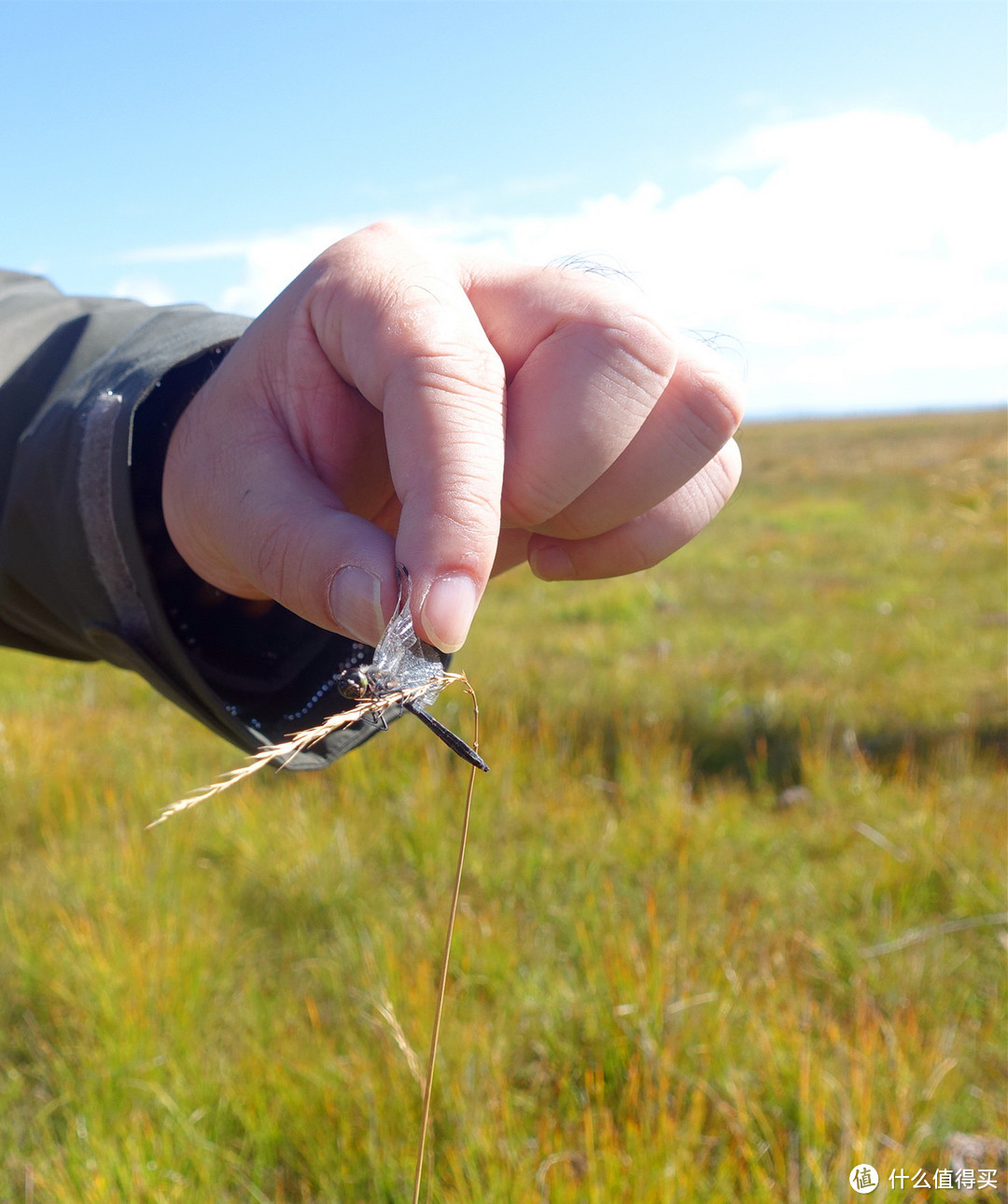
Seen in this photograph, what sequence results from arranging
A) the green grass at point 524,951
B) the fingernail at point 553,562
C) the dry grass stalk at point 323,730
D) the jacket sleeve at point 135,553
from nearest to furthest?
1. the dry grass stalk at point 323,730
2. the jacket sleeve at point 135,553
3. the fingernail at point 553,562
4. the green grass at point 524,951

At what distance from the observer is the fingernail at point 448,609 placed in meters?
1.06

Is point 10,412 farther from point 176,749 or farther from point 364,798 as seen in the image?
point 176,749

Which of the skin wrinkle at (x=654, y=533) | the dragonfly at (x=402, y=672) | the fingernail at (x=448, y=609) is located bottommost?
the skin wrinkle at (x=654, y=533)

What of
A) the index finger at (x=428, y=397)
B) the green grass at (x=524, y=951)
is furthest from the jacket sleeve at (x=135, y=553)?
the green grass at (x=524, y=951)

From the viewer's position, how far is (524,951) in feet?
9.04

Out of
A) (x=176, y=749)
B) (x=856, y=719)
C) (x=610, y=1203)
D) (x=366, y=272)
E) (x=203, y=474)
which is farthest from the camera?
(x=856, y=719)

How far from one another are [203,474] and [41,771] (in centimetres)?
318

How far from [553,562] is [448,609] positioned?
590 mm

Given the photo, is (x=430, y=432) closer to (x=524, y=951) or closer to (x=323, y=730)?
(x=323, y=730)

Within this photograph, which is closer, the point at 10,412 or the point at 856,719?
the point at 10,412

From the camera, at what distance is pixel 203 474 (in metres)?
1.41

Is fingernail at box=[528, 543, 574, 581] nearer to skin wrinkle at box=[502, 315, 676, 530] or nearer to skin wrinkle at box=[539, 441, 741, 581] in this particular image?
skin wrinkle at box=[539, 441, 741, 581]

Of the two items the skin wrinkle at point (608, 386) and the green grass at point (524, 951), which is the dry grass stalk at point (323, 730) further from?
the green grass at point (524, 951)

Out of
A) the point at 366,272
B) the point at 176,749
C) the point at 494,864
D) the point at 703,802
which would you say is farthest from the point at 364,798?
the point at 366,272
